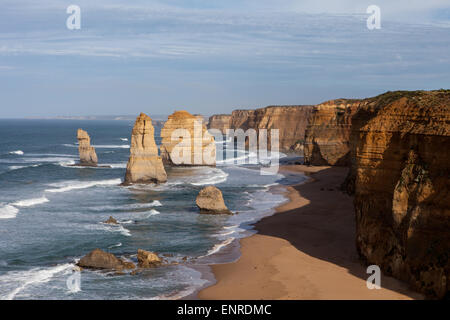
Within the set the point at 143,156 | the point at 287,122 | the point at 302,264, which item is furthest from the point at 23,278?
the point at 287,122

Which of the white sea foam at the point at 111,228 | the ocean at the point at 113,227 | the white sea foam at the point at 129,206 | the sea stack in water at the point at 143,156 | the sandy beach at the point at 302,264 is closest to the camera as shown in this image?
the sandy beach at the point at 302,264

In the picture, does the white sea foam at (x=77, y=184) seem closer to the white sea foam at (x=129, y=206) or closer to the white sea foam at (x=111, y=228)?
the white sea foam at (x=129, y=206)

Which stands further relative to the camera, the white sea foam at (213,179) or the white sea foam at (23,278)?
the white sea foam at (213,179)

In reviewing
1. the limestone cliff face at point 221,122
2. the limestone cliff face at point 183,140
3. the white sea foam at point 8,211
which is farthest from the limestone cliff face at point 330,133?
the limestone cliff face at point 221,122

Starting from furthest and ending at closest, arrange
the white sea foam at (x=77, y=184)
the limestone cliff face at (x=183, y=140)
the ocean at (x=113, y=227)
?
the limestone cliff face at (x=183, y=140)
the white sea foam at (x=77, y=184)
the ocean at (x=113, y=227)

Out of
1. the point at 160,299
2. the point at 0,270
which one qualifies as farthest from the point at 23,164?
the point at 160,299

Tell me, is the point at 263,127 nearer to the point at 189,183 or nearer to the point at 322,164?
the point at 322,164

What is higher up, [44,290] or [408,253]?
[408,253]

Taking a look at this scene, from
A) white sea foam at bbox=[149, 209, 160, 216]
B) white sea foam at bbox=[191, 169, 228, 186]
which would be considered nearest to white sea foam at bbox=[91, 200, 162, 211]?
white sea foam at bbox=[149, 209, 160, 216]
